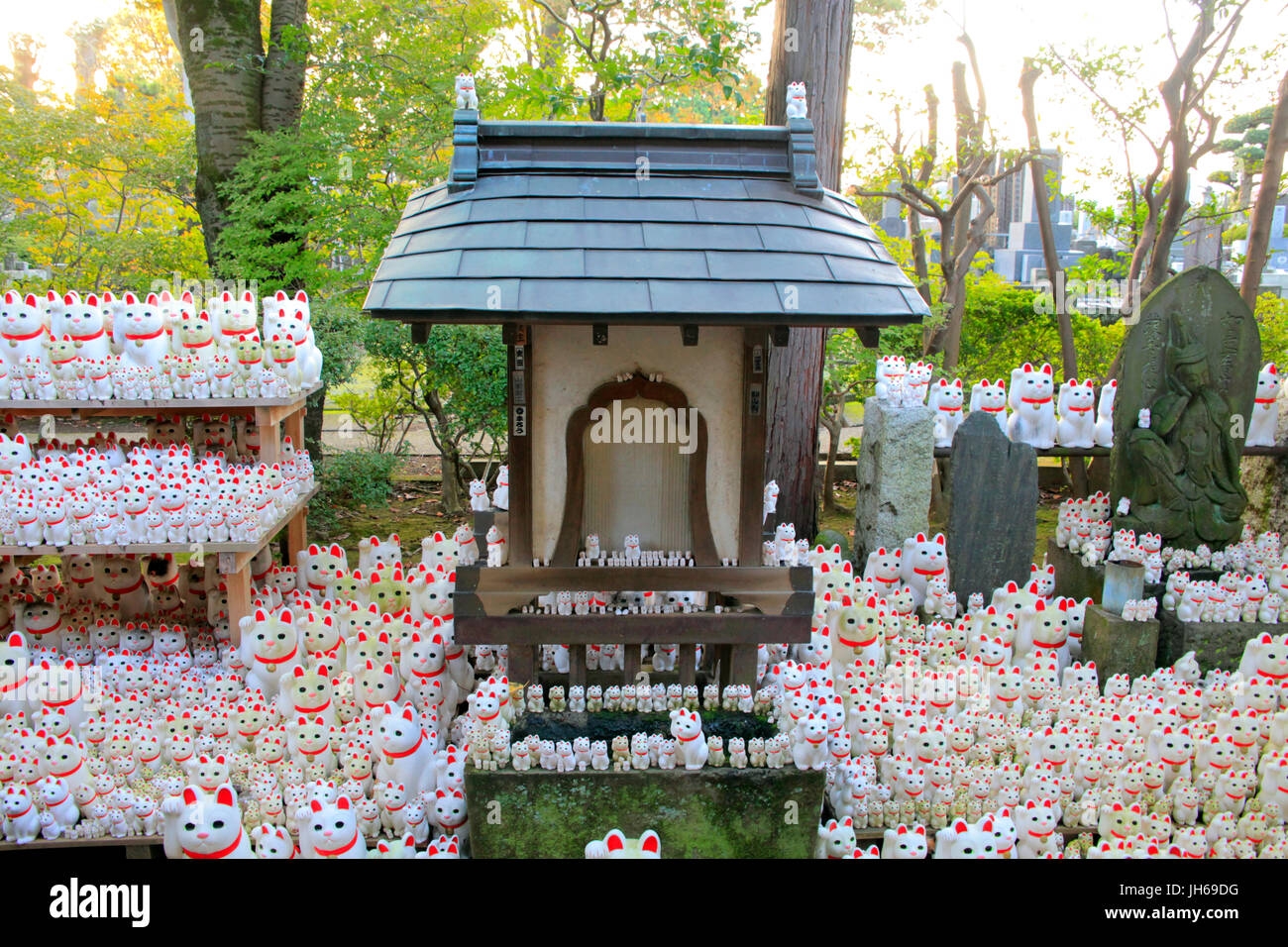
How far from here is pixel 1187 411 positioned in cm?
664

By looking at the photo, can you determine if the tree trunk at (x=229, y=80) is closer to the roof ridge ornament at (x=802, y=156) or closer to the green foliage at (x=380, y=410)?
the green foliage at (x=380, y=410)

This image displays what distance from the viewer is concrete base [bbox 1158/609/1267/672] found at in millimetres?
5867

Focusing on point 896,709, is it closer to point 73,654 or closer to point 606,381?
point 606,381

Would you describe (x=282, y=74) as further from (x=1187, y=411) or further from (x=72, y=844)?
(x=1187, y=411)

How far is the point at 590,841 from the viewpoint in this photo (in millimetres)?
3916

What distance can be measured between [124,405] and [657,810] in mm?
4215

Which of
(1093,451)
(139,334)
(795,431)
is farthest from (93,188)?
(1093,451)

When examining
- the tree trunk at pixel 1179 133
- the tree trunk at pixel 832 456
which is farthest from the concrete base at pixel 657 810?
the tree trunk at pixel 1179 133

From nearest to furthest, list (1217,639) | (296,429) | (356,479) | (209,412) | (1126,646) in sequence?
(1126,646)
(1217,639)
(209,412)
(296,429)
(356,479)

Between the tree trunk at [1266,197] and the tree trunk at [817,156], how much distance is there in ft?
15.7

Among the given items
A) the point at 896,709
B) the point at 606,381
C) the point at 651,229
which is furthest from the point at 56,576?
the point at 896,709

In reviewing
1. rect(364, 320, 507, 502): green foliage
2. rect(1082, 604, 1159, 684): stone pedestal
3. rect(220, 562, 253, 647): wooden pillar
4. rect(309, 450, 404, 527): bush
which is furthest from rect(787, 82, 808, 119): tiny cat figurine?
rect(309, 450, 404, 527): bush

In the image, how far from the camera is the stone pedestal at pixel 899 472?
21.6ft

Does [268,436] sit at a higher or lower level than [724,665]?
higher
